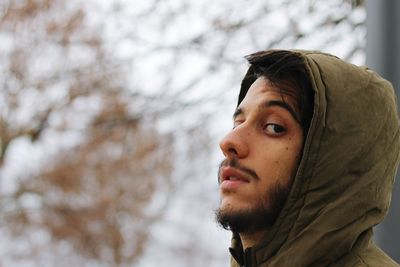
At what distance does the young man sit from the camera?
181 cm

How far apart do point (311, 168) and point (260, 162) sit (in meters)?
0.12

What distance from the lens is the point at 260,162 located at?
187 cm

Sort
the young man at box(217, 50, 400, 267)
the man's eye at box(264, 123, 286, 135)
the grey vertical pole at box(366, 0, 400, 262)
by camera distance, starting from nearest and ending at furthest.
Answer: the young man at box(217, 50, 400, 267)
the man's eye at box(264, 123, 286, 135)
the grey vertical pole at box(366, 0, 400, 262)

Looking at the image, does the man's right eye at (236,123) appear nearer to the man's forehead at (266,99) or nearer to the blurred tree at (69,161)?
the man's forehead at (266,99)

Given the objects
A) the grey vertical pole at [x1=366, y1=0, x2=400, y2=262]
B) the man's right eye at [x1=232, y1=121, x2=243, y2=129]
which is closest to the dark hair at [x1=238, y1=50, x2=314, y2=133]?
the man's right eye at [x1=232, y1=121, x2=243, y2=129]

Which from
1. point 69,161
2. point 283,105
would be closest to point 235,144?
point 283,105

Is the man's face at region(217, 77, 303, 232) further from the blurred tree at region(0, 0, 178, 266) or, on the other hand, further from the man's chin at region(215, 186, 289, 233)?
the blurred tree at region(0, 0, 178, 266)

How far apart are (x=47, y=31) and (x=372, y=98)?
12.3 metres

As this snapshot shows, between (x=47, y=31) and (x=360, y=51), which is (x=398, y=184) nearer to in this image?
(x=360, y=51)

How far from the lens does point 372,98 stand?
76.5 inches

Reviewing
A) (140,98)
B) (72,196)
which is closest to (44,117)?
(72,196)

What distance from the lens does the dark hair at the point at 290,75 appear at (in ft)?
6.30

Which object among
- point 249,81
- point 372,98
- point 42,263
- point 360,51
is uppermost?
point 42,263

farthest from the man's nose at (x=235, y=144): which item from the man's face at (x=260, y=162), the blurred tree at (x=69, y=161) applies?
the blurred tree at (x=69, y=161)
